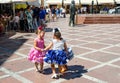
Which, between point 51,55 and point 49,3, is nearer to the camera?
point 51,55

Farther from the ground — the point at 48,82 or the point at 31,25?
the point at 31,25

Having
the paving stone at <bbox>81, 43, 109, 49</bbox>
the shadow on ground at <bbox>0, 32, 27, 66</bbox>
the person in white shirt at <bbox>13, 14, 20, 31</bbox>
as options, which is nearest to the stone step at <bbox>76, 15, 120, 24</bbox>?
the person in white shirt at <bbox>13, 14, 20, 31</bbox>

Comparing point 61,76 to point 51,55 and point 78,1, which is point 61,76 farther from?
point 78,1

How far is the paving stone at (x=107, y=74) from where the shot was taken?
22.1ft

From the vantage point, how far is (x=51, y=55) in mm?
6609

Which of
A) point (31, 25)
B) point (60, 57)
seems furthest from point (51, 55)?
point (31, 25)

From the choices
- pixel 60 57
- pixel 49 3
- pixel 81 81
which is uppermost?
pixel 49 3

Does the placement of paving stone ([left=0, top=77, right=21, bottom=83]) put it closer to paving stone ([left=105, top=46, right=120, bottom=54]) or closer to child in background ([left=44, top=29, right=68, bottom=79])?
child in background ([left=44, top=29, right=68, bottom=79])

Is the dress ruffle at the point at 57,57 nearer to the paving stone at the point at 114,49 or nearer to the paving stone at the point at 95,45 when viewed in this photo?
the paving stone at the point at 114,49

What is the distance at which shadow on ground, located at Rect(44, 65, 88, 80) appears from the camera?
23.1 feet

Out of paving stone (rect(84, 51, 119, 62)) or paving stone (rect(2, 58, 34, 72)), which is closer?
paving stone (rect(2, 58, 34, 72))

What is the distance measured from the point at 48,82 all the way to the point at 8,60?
290 cm

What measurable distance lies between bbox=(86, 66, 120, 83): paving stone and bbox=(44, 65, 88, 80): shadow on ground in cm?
31

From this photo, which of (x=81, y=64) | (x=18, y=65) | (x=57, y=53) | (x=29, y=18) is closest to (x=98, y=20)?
(x=29, y=18)
